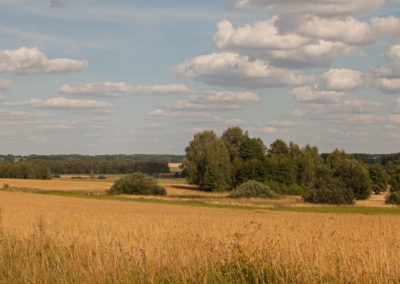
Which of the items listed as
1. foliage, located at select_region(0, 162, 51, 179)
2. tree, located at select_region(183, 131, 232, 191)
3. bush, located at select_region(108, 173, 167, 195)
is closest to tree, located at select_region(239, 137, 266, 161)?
tree, located at select_region(183, 131, 232, 191)

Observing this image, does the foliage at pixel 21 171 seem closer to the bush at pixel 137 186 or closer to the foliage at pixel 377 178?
the bush at pixel 137 186

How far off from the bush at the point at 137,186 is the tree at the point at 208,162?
66.2 feet

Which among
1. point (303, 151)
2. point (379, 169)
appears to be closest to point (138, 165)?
point (303, 151)

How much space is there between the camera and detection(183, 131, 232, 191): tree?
330 feet

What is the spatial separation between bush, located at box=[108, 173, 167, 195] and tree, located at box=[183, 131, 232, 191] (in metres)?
20.2

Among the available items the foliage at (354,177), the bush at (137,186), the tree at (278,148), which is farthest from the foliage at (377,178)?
the bush at (137,186)

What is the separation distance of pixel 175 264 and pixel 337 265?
9.95 feet

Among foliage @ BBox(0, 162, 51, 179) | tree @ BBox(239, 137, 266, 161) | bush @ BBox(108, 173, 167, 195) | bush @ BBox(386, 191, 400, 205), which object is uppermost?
tree @ BBox(239, 137, 266, 161)

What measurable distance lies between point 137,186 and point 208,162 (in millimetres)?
24939

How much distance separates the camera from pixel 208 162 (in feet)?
337

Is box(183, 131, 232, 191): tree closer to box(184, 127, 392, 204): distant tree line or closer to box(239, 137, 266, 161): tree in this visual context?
box(184, 127, 392, 204): distant tree line

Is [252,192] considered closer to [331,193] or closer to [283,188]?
[331,193]

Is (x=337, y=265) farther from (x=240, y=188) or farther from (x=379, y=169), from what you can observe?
(x=379, y=169)

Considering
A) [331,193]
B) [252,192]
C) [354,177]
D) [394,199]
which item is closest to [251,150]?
[252,192]
